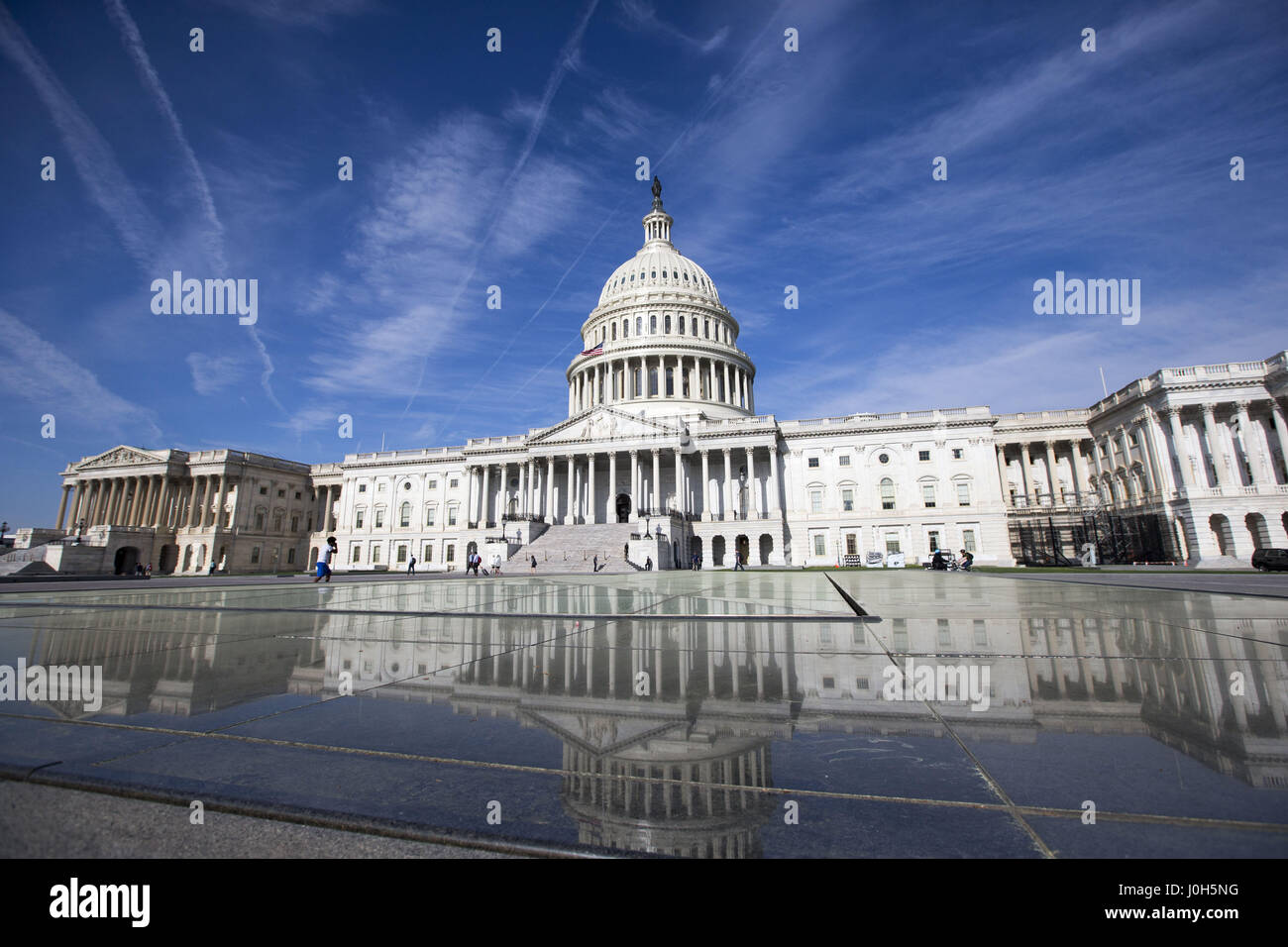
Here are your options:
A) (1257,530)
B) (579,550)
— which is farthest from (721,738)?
(1257,530)

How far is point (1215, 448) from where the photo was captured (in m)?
43.2

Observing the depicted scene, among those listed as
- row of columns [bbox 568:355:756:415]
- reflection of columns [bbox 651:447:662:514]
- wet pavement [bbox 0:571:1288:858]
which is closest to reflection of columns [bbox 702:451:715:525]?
reflection of columns [bbox 651:447:662:514]

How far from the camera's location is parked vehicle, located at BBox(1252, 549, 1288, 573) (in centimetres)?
2775

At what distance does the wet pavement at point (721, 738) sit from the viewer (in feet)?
6.15

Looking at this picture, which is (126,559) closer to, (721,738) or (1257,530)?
(721,738)

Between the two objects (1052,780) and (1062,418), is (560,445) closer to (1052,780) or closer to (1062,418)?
(1062,418)

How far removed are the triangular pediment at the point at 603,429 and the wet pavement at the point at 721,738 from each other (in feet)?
159

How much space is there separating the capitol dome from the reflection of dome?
143 millimetres

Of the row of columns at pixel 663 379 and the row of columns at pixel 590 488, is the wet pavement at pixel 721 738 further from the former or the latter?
the row of columns at pixel 663 379

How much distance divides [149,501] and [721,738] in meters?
93.0

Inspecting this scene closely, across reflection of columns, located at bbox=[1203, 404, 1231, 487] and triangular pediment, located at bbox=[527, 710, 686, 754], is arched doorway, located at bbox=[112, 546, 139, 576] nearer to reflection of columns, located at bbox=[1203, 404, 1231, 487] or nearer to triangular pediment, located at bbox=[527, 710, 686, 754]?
triangular pediment, located at bbox=[527, 710, 686, 754]

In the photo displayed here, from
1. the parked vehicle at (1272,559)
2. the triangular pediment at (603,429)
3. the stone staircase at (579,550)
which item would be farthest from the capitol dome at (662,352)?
the parked vehicle at (1272,559)

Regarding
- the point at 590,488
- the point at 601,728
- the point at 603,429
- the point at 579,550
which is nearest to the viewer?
the point at 601,728
